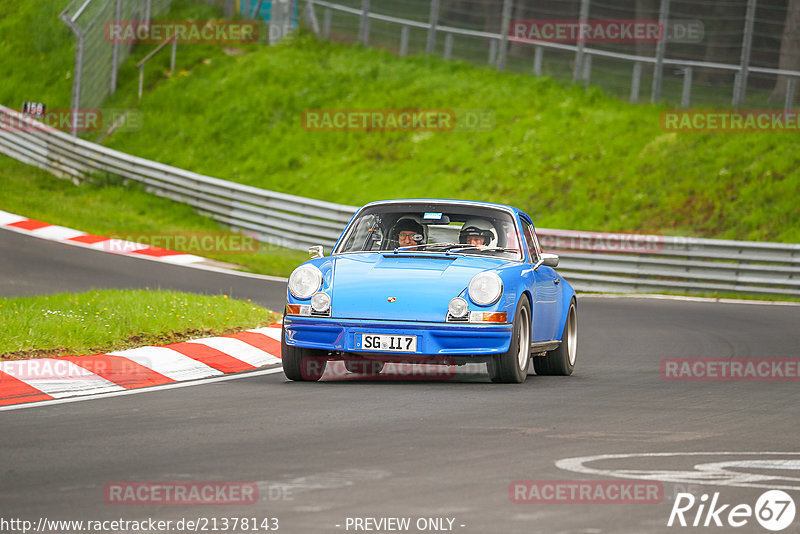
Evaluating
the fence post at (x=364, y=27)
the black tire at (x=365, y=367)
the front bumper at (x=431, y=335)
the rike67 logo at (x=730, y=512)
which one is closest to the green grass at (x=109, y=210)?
the fence post at (x=364, y=27)

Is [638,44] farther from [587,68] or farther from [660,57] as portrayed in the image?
[587,68]

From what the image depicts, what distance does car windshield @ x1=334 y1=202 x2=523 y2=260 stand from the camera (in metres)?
10.4

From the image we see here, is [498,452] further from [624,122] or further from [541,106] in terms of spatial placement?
[541,106]

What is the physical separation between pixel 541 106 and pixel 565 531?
25719 mm

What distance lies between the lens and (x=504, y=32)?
101 feet

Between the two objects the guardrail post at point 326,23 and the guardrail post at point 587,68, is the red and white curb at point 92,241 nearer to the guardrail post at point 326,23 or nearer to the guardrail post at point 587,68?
the guardrail post at point 587,68

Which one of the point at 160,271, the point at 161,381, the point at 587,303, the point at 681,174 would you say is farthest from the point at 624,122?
the point at 161,381

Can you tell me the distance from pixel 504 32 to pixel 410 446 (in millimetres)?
25223

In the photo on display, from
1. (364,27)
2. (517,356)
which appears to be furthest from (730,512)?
(364,27)

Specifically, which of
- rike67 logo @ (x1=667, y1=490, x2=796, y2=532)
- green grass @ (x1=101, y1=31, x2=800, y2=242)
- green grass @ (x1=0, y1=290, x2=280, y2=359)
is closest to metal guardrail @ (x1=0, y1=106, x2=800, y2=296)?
green grass @ (x1=101, y1=31, x2=800, y2=242)

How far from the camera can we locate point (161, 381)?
9336 millimetres

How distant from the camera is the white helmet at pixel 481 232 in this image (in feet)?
34.1

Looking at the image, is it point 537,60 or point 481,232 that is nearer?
point 481,232

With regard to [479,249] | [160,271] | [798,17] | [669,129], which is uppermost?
[798,17]
